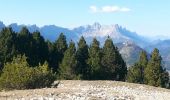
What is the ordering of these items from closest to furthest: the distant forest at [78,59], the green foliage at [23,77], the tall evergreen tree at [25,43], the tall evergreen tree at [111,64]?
the green foliage at [23,77]
the distant forest at [78,59]
the tall evergreen tree at [25,43]
the tall evergreen tree at [111,64]

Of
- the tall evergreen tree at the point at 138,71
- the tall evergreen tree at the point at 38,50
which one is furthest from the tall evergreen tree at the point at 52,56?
the tall evergreen tree at the point at 138,71

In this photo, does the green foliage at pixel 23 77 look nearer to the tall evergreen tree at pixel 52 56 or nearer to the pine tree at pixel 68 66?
the pine tree at pixel 68 66

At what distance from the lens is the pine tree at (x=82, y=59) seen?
91375mm

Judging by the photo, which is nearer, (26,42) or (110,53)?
(26,42)

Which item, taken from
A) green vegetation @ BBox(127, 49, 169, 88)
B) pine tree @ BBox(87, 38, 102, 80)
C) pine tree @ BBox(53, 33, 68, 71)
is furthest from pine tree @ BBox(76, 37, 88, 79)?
green vegetation @ BBox(127, 49, 169, 88)

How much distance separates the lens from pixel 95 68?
93.4 m

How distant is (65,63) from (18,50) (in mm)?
10079

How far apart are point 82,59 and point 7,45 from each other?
65.5 feet

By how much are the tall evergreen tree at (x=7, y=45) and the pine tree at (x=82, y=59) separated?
598 inches

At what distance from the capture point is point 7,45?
272ft

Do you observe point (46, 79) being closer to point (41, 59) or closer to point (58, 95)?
point (58, 95)

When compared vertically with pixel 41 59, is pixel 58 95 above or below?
below

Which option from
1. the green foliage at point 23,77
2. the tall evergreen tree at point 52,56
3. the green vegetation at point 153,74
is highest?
the tall evergreen tree at point 52,56

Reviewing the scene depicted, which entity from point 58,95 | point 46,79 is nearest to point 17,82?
point 46,79
